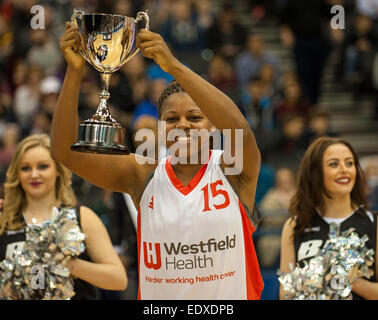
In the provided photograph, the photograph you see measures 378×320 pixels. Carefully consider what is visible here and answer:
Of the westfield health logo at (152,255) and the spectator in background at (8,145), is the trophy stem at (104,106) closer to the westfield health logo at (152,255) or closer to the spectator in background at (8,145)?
the westfield health logo at (152,255)

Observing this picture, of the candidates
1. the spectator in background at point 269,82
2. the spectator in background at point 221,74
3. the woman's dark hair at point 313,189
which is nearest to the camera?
the woman's dark hair at point 313,189

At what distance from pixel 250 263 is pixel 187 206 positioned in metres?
0.39

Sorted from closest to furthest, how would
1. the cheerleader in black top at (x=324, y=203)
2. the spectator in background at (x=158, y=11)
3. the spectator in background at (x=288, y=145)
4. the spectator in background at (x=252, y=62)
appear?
the cheerleader in black top at (x=324, y=203) < the spectator in background at (x=288, y=145) < the spectator in background at (x=252, y=62) < the spectator in background at (x=158, y=11)

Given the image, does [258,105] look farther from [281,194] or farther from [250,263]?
[250,263]

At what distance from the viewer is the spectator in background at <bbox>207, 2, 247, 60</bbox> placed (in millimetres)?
10820

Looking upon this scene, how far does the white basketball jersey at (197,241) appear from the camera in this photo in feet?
10.1

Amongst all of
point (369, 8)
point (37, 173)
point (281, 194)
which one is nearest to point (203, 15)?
point (369, 8)

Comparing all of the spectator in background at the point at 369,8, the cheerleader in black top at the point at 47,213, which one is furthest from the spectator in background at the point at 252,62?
the cheerleader in black top at the point at 47,213

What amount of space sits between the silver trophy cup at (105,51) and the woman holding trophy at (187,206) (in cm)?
5

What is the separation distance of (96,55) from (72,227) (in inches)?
49.9

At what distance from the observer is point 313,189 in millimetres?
4328

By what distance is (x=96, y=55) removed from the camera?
310 centimetres

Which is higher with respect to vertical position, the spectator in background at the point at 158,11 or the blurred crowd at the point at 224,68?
the spectator in background at the point at 158,11

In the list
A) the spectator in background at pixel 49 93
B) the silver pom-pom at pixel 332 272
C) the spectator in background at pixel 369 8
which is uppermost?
the spectator in background at pixel 369 8
